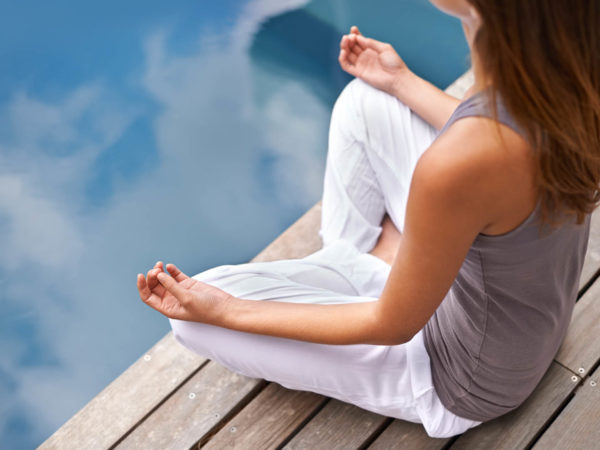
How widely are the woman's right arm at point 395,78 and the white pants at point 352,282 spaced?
2cm

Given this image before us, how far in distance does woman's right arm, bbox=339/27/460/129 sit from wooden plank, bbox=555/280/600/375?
1.50 ft

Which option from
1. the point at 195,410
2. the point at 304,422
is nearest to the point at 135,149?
the point at 195,410

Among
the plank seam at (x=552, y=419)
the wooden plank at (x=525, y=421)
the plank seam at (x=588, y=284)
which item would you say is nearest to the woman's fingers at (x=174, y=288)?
the wooden plank at (x=525, y=421)

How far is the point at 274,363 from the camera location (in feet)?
3.32

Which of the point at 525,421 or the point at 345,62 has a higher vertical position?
the point at 345,62

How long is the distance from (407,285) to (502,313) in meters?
0.15

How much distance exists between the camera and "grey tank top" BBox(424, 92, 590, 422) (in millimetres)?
683

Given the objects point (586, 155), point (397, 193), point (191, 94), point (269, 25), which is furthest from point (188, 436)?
point (269, 25)

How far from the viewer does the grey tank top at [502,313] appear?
683 mm

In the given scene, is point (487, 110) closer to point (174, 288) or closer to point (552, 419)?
point (174, 288)

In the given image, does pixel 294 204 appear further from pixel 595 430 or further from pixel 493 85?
pixel 493 85

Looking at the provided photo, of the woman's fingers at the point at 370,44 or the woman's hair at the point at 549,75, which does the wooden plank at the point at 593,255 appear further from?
the woman's hair at the point at 549,75

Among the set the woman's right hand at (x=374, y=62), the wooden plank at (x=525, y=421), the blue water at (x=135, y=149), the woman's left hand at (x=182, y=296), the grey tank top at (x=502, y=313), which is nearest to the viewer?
the grey tank top at (x=502, y=313)

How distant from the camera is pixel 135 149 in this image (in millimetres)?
1951
